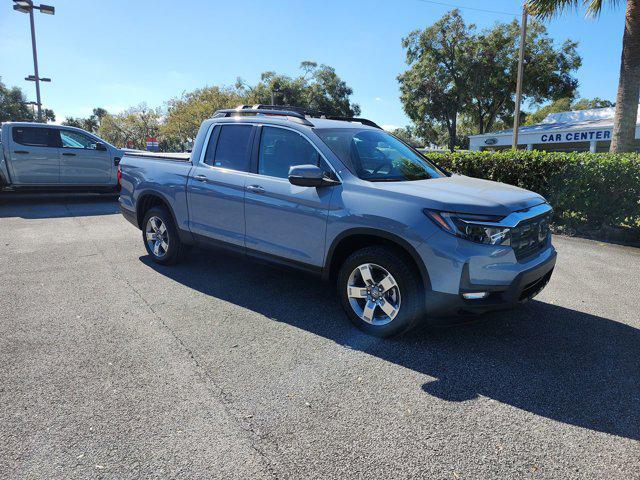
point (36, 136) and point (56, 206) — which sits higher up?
point (36, 136)

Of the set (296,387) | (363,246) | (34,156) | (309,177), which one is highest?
(34,156)

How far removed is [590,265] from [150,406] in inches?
232

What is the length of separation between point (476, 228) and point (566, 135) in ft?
83.4

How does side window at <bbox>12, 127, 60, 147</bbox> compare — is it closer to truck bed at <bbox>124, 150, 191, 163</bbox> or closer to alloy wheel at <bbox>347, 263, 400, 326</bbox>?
truck bed at <bbox>124, 150, 191, 163</bbox>

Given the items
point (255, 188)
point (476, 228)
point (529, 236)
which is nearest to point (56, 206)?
point (255, 188)

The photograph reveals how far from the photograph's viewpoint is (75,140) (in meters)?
11.5

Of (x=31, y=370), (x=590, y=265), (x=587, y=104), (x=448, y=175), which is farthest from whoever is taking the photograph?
(x=587, y=104)

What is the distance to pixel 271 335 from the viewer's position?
12.7 ft

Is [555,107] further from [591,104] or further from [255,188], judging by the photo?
[255,188]

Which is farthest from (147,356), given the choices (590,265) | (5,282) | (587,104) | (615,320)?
(587,104)

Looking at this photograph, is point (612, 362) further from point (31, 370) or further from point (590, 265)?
point (31, 370)

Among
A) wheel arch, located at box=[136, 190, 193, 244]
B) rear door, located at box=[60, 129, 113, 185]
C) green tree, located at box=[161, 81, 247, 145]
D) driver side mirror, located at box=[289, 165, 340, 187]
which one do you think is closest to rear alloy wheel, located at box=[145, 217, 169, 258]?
wheel arch, located at box=[136, 190, 193, 244]

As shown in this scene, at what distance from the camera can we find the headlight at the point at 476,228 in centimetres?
331

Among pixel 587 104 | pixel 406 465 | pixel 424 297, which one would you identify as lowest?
pixel 406 465
